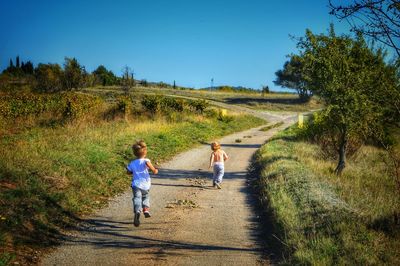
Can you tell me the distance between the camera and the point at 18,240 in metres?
6.71

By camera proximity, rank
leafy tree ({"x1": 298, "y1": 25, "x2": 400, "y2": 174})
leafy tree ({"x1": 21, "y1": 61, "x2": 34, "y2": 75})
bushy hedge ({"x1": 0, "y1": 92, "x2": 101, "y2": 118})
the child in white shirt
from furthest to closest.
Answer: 1. leafy tree ({"x1": 21, "y1": 61, "x2": 34, "y2": 75})
2. bushy hedge ({"x1": 0, "y1": 92, "x2": 101, "y2": 118})
3. leafy tree ({"x1": 298, "y1": 25, "x2": 400, "y2": 174})
4. the child in white shirt

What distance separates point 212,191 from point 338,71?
7361mm

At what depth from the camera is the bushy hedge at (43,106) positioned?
24.2 m

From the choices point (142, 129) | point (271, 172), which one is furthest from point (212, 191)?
point (142, 129)

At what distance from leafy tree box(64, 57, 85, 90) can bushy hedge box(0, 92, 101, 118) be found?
101ft

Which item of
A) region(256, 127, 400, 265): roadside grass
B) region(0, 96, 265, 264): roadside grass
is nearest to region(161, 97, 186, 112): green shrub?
region(0, 96, 265, 264): roadside grass

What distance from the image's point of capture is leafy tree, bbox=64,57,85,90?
192 ft

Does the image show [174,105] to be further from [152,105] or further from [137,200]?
[137,200]

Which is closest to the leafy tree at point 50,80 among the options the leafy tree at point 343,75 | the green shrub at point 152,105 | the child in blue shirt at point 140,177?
the green shrub at point 152,105

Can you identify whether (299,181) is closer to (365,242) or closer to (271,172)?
(271,172)

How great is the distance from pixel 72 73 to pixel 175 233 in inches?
2203

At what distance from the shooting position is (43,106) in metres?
26.6

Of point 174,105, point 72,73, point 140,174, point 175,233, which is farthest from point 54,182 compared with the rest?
point 72,73

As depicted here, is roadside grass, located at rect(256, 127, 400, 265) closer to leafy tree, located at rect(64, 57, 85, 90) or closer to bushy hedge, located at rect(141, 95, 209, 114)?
bushy hedge, located at rect(141, 95, 209, 114)
